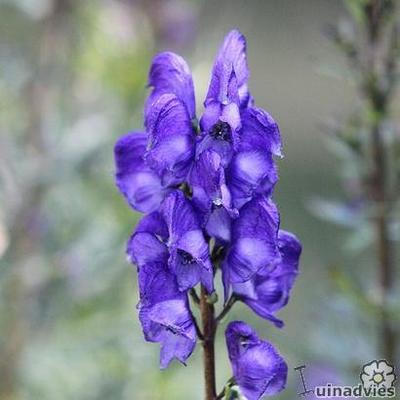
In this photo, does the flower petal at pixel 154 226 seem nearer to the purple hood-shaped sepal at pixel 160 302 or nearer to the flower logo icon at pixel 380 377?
the purple hood-shaped sepal at pixel 160 302

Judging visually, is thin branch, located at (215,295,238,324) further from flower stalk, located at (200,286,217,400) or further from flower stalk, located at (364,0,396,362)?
flower stalk, located at (364,0,396,362)

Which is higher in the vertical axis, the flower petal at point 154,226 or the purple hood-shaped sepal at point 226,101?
the purple hood-shaped sepal at point 226,101

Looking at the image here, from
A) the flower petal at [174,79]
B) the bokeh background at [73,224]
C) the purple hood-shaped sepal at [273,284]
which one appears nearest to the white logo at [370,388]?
the purple hood-shaped sepal at [273,284]

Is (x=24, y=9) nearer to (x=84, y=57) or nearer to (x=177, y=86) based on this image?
(x=84, y=57)

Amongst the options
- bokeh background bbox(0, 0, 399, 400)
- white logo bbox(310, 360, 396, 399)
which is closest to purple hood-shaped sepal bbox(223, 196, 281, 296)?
white logo bbox(310, 360, 396, 399)

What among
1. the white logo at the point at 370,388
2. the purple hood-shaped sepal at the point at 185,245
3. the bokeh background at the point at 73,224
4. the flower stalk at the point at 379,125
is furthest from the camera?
the bokeh background at the point at 73,224

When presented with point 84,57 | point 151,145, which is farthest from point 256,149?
point 84,57
